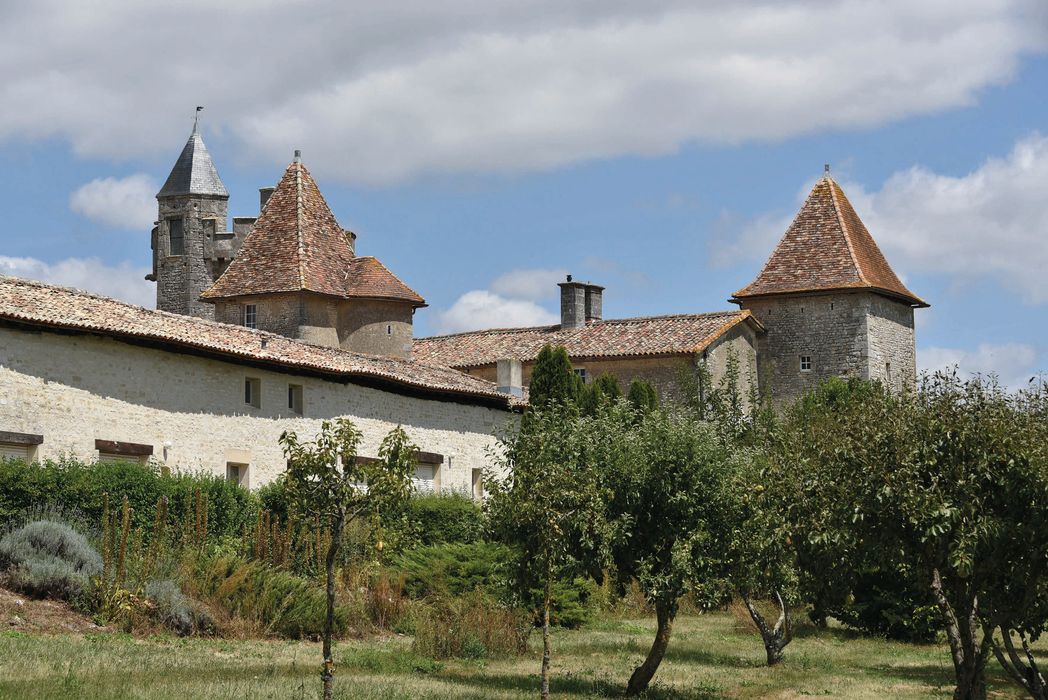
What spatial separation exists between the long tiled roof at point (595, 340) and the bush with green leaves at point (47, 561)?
26.5 metres

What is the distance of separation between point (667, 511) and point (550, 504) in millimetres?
1879

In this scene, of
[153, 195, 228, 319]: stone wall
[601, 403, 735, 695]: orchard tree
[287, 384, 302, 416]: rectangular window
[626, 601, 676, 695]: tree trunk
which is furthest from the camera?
[153, 195, 228, 319]: stone wall

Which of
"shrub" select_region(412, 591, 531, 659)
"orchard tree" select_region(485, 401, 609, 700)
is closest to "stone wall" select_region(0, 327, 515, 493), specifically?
"shrub" select_region(412, 591, 531, 659)

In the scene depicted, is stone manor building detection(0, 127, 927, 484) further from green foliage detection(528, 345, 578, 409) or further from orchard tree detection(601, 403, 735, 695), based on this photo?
orchard tree detection(601, 403, 735, 695)

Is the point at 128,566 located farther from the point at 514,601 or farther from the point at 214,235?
the point at 214,235

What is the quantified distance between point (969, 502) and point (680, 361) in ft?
104

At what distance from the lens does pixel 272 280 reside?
42.5m

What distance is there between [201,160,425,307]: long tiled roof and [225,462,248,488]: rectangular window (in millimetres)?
13304

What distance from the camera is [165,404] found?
27094 mm

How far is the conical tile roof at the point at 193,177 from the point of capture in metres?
60.3

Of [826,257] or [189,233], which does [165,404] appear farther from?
[189,233]

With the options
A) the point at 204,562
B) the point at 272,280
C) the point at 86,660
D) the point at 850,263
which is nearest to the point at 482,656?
the point at 204,562

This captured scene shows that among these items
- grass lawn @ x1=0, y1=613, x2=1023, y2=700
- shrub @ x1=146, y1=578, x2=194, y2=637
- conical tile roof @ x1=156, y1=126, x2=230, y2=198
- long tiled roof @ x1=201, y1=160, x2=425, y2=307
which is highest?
conical tile roof @ x1=156, y1=126, x2=230, y2=198

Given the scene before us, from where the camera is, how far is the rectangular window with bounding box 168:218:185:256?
60.2 metres
